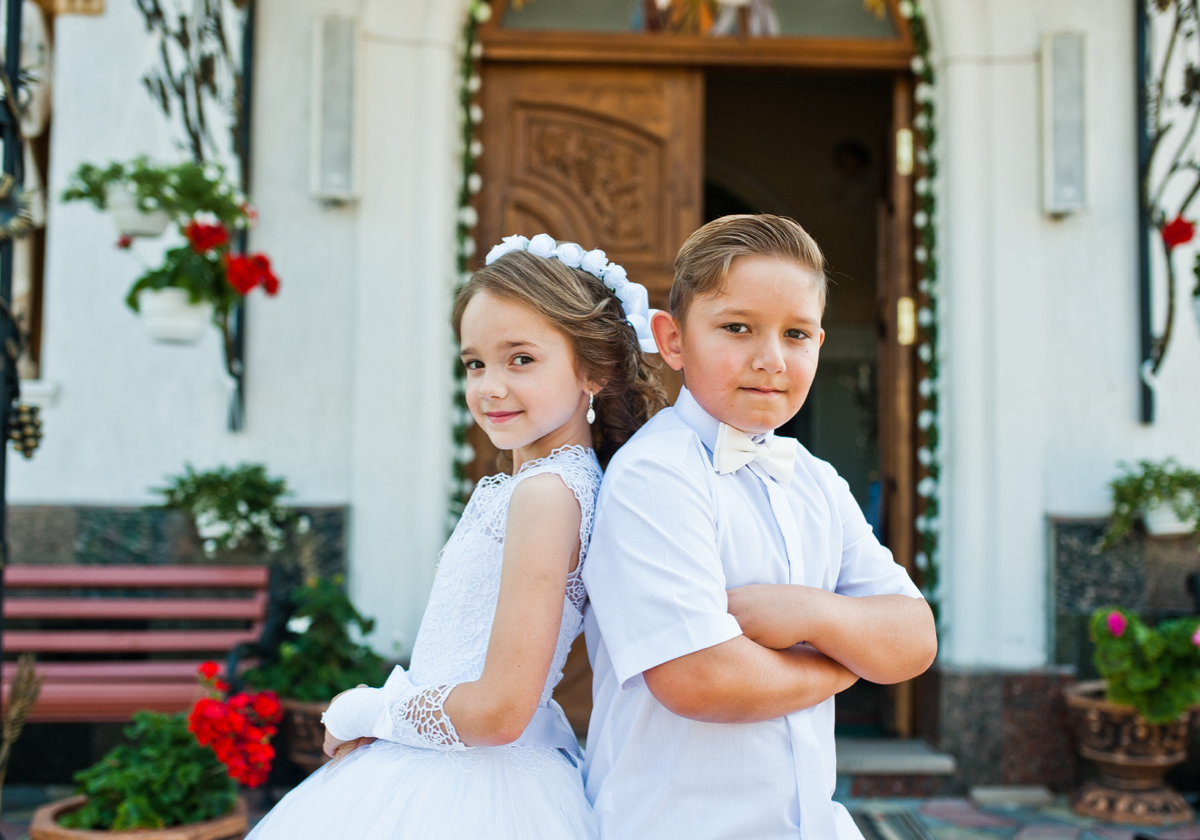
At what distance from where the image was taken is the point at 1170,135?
437 cm

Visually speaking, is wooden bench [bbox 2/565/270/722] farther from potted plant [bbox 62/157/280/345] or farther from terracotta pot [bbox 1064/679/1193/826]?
terracotta pot [bbox 1064/679/1193/826]

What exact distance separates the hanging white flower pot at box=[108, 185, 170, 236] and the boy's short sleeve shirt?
2.90 m

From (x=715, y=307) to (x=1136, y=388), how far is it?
366 centimetres

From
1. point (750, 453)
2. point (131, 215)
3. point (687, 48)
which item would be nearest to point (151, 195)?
point (131, 215)

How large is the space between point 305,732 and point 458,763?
2.37 m

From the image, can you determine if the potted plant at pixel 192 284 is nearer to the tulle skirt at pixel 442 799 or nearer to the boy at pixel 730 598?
the tulle skirt at pixel 442 799

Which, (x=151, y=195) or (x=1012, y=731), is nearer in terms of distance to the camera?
(x=151, y=195)

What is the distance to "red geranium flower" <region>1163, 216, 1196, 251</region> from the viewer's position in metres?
3.86

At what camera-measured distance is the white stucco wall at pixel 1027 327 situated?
13.7 ft

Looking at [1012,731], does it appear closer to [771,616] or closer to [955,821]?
[955,821]

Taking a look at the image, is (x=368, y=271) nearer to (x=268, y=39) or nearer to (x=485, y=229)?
(x=485, y=229)

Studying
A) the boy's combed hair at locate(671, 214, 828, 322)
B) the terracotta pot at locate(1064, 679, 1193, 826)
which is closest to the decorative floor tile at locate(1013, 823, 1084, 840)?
the terracotta pot at locate(1064, 679, 1193, 826)

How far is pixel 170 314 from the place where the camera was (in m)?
3.64

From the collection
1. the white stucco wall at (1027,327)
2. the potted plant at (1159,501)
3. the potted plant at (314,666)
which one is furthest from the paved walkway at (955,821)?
the potted plant at (1159,501)
